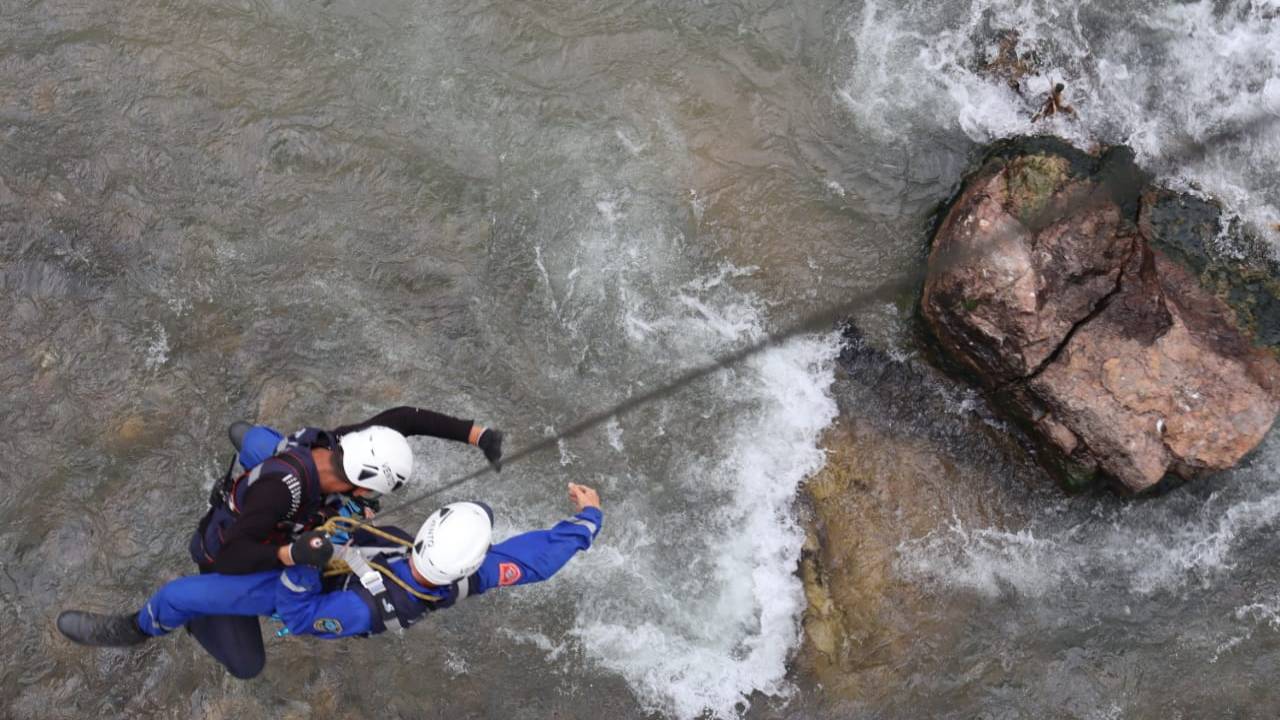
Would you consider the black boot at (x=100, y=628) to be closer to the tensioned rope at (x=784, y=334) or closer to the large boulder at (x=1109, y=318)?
the tensioned rope at (x=784, y=334)

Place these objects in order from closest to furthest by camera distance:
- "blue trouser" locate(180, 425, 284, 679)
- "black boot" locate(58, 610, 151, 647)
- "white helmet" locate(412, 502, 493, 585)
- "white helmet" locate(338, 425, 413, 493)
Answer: "white helmet" locate(412, 502, 493, 585)
"white helmet" locate(338, 425, 413, 493)
"blue trouser" locate(180, 425, 284, 679)
"black boot" locate(58, 610, 151, 647)

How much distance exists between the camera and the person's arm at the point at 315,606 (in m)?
5.02

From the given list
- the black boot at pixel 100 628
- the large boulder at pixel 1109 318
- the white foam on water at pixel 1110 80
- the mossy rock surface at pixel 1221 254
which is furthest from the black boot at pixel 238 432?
the mossy rock surface at pixel 1221 254

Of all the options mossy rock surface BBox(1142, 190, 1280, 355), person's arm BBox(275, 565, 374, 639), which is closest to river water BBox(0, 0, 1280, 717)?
mossy rock surface BBox(1142, 190, 1280, 355)

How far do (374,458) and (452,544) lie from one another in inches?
26.9

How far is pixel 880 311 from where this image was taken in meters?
6.84

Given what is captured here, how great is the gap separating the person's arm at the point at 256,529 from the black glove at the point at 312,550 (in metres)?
0.19

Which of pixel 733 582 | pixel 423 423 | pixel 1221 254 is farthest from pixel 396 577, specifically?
pixel 1221 254

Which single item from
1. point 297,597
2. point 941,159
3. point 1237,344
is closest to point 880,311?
point 941,159

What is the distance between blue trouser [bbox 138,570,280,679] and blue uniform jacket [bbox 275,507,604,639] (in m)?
0.15

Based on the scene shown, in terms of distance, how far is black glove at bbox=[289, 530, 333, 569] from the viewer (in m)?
4.74

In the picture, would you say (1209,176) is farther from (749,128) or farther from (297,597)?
(297,597)

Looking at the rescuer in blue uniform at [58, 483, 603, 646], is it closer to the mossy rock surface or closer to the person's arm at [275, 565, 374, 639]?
the person's arm at [275, 565, 374, 639]

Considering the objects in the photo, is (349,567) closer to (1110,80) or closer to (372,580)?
(372,580)
